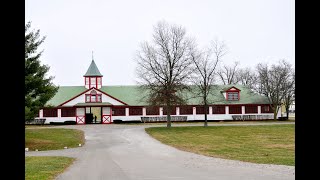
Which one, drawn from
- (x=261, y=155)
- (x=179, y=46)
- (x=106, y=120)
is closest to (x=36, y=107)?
(x=261, y=155)

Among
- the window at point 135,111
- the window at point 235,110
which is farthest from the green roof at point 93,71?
the window at point 235,110

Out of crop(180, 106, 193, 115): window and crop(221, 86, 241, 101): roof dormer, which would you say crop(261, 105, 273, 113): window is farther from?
crop(180, 106, 193, 115): window

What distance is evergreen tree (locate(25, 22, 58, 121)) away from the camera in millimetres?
21891

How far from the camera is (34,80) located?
73.3 feet

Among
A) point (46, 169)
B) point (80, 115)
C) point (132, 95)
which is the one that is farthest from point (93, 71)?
point (46, 169)

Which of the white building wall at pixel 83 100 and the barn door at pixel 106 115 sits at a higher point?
the white building wall at pixel 83 100

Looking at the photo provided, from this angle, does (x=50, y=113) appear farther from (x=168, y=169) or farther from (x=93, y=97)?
(x=168, y=169)

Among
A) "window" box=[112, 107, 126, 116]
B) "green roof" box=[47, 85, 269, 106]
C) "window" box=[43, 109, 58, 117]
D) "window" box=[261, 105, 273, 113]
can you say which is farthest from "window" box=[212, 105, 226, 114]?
"window" box=[43, 109, 58, 117]

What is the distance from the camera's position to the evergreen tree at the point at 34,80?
71.8 feet

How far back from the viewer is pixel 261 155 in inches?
661

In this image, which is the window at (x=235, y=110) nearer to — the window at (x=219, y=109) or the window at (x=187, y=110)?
the window at (x=219, y=109)

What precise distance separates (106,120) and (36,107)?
28948mm

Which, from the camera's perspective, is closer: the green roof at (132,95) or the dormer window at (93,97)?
the dormer window at (93,97)

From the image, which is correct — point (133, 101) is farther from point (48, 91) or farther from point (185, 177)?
point (185, 177)
